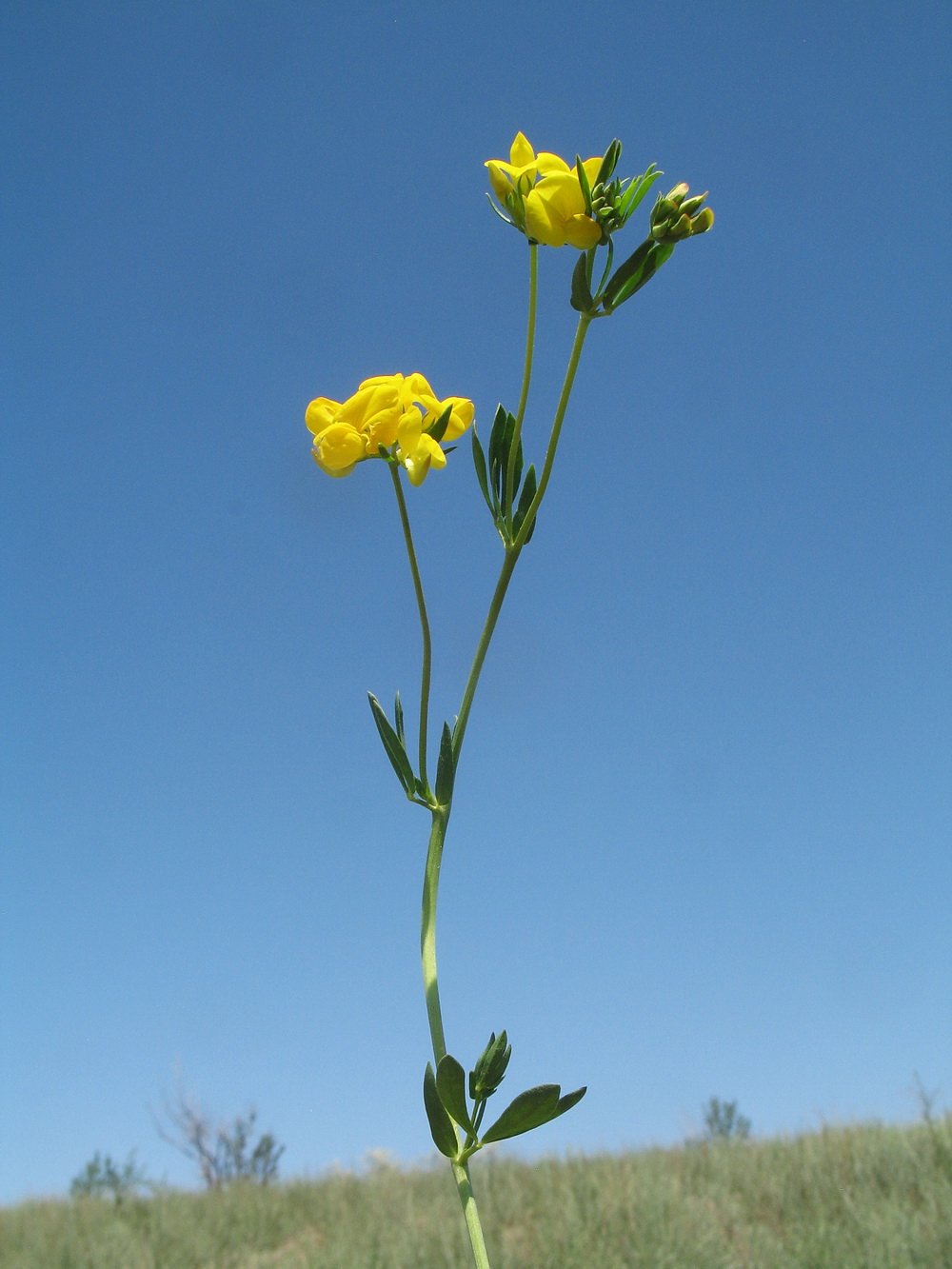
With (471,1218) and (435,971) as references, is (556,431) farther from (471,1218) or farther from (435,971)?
(471,1218)

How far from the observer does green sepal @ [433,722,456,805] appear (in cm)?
101

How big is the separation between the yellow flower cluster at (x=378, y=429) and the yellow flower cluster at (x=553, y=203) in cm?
22

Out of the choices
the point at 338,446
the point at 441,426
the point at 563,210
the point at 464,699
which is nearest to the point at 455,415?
the point at 441,426

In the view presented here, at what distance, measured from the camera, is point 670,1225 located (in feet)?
16.3

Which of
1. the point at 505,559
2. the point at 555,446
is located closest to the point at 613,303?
the point at 555,446

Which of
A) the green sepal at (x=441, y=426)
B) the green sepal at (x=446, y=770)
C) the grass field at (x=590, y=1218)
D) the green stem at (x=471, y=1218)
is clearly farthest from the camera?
the grass field at (x=590, y=1218)

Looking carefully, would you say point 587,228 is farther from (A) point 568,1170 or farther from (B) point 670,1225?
(A) point 568,1170

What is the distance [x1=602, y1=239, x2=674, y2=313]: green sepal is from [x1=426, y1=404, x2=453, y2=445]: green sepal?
0.22 m

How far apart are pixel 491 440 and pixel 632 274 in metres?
0.25

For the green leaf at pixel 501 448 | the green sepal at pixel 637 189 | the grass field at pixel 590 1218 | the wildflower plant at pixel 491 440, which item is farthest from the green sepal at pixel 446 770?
the grass field at pixel 590 1218

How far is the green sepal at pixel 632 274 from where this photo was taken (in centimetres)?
105

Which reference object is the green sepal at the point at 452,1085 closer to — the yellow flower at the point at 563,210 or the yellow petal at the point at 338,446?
the yellow petal at the point at 338,446

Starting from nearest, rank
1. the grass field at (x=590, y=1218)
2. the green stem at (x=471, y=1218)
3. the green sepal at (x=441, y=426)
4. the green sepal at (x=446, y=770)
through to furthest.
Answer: the green stem at (x=471, y=1218) < the green sepal at (x=446, y=770) < the green sepal at (x=441, y=426) < the grass field at (x=590, y=1218)

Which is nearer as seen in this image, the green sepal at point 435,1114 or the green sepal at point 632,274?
the green sepal at point 435,1114
